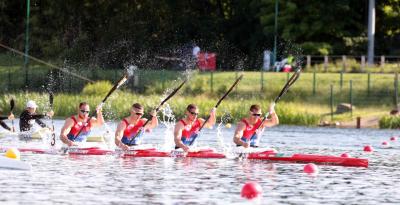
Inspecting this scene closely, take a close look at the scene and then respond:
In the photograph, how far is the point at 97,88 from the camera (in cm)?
6241

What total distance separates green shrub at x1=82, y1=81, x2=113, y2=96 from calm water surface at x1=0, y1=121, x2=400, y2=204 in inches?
1044

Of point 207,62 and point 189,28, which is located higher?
point 189,28

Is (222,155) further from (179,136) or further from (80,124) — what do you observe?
(80,124)

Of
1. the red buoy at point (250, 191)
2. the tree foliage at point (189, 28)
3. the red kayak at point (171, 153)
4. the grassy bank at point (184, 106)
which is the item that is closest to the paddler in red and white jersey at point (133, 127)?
the red kayak at point (171, 153)

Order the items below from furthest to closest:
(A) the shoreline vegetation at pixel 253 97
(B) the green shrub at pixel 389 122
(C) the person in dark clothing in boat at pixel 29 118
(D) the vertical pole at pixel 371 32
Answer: (D) the vertical pole at pixel 371 32, (A) the shoreline vegetation at pixel 253 97, (B) the green shrub at pixel 389 122, (C) the person in dark clothing in boat at pixel 29 118

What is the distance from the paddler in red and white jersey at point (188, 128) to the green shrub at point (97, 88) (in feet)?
93.4

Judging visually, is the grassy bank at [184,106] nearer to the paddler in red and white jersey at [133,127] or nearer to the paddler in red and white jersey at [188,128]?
the paddler in red and white jersey at [133,127]

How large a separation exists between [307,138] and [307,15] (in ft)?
96.8

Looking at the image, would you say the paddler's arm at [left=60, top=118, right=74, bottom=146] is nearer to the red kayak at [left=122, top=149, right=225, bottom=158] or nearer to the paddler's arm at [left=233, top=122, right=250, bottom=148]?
the red kayak at [left=122, top=149, right=225, bottom=158]

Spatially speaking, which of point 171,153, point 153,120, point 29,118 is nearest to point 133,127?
point 153,120

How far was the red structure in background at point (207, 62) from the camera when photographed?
72.3 metres

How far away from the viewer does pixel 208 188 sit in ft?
84.3

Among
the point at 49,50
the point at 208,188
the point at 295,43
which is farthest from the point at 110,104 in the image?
the point at 208,188

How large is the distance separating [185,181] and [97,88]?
35708 millimetres
